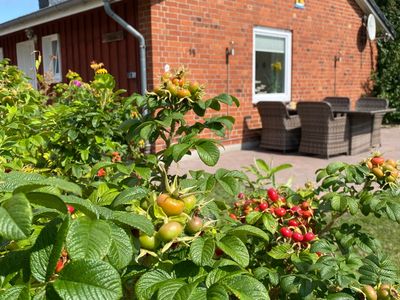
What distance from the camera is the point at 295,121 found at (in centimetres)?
792

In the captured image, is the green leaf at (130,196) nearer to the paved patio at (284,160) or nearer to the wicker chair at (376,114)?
the paved patio at (284,160)

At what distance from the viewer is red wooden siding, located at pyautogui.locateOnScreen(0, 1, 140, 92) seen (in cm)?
751

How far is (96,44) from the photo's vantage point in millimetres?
8422

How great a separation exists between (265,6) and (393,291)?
818cm

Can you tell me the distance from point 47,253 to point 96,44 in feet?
26.8

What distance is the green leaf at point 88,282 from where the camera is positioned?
0.68 m

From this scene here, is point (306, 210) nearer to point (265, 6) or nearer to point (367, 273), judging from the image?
point (367, 273)

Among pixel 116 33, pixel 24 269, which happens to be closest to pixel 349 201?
pixel 24 269

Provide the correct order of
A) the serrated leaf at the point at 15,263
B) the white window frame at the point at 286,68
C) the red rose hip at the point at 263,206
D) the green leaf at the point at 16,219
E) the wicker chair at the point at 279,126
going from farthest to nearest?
the white window frame at the point at 286,68 → the wicker chair at the point at 279,126 → the red rose hip at the point at 263,206 → the serrated leaf at the point at 15,263 → the green leaf at the point at 16,219

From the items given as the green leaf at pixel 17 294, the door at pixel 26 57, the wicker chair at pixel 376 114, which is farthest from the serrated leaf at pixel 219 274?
the door at pixel 26 57

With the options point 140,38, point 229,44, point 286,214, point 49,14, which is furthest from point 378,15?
point 286,214

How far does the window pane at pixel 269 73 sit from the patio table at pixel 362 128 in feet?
5.62

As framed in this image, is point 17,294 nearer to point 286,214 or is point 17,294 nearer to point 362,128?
point 286,214

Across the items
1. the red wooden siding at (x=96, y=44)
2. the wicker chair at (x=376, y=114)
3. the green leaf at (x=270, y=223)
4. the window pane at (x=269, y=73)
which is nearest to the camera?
the green leaf at (x=270, y=223)
